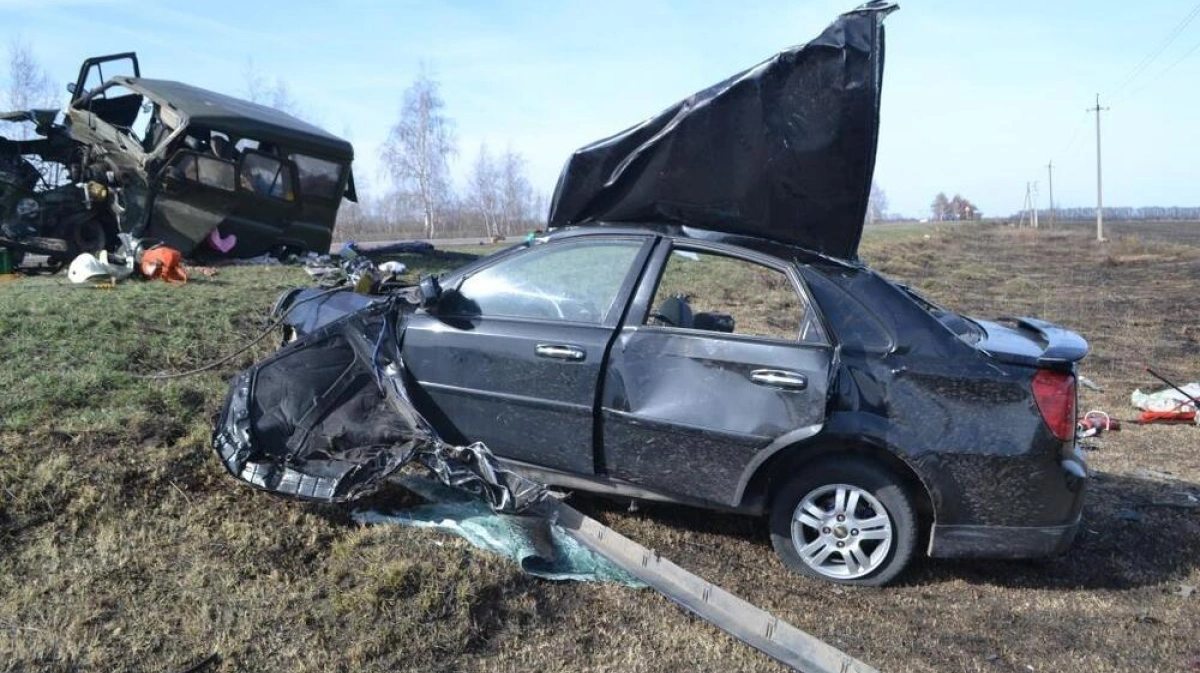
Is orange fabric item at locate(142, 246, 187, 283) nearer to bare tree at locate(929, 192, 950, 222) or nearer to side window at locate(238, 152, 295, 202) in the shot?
side window at locate(238, 152, 295, 202)

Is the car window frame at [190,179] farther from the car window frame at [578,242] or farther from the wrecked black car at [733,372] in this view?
the car window frame at [578,242]

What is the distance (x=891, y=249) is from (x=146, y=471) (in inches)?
1285

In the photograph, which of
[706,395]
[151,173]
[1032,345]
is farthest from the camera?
[151,173]

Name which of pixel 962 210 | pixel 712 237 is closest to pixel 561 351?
pixel 712 237

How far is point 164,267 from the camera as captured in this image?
9.76 metres

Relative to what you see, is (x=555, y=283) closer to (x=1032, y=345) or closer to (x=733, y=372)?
(x=733, y=372)

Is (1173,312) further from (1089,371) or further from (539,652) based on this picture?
(539,652)

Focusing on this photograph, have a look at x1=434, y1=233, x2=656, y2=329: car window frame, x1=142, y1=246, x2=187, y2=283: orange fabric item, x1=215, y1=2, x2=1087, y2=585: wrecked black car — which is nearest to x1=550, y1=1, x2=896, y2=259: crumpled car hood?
x1=215, y1=2, x2=1087, y2=585: wrecked black car

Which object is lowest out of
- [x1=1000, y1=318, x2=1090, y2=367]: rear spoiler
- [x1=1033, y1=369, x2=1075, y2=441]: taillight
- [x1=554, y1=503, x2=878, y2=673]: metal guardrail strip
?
[x1=554, y1=503, x2=878, y2=673]: metal guardrail strip

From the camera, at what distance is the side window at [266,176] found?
12.1 meters

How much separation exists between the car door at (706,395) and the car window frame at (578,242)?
5cm

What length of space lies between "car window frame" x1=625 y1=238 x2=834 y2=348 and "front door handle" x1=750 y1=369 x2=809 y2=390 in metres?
0.16

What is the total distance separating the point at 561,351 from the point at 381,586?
1.38 m

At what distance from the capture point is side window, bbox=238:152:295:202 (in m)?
12.1
